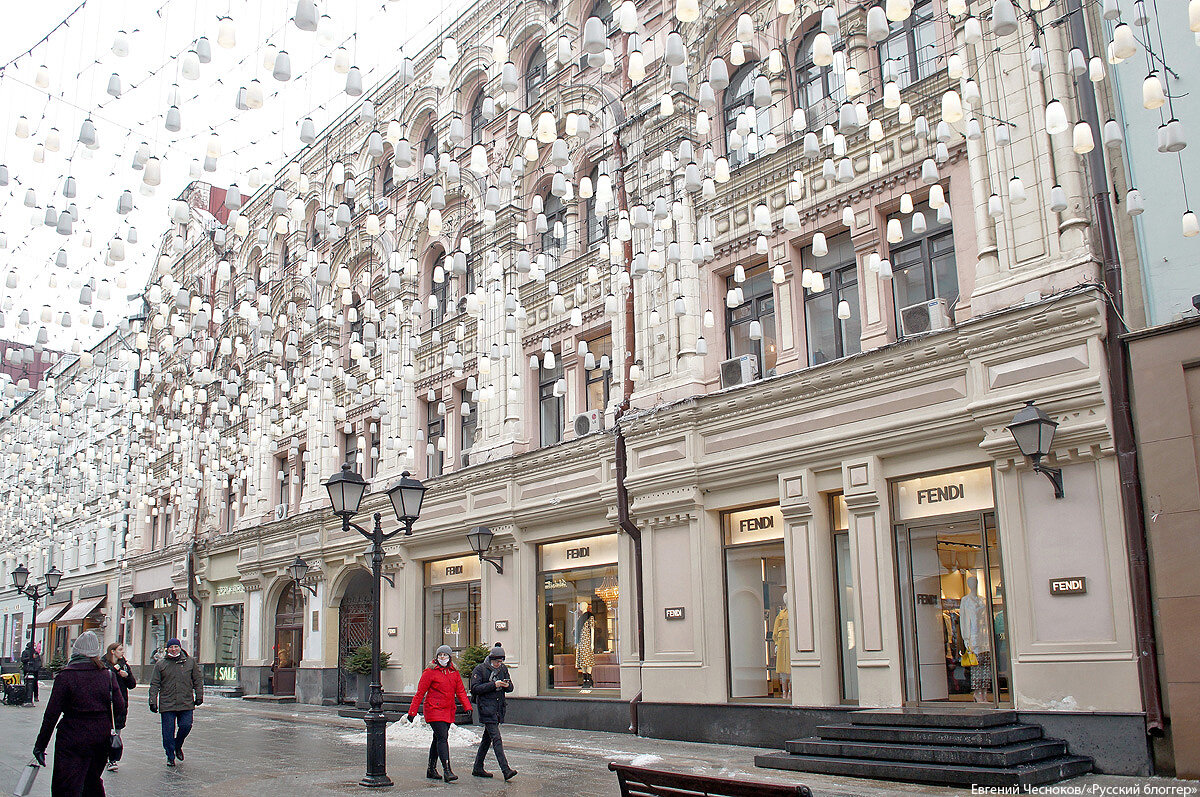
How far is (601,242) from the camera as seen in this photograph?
64.7 ft

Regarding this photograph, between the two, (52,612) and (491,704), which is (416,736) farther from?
(52,612)

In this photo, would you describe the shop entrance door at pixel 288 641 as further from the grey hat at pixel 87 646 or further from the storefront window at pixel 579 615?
the grey hat at pixel 87 646

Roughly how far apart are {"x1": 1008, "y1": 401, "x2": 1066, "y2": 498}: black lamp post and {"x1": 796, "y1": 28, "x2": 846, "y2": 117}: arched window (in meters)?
6.61

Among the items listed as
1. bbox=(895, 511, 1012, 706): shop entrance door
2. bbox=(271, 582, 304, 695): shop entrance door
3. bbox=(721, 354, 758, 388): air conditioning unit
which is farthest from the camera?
bbox=(271, 582, 304, 695): shop entrance door

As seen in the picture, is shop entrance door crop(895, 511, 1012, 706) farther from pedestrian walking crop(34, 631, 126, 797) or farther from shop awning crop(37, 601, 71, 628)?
shop awning crop(37, 601, 71, 628)

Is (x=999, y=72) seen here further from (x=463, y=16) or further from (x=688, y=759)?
(x=463, y=16)

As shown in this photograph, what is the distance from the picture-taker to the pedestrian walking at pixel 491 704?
1231 cm

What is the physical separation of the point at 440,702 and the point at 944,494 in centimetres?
737

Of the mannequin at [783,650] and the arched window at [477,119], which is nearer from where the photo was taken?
the mannequin at [783,650]

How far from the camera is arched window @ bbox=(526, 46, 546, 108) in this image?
22453 mm

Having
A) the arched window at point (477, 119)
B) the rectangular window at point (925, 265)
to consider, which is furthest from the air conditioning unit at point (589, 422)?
the arched window at point (477, 119)

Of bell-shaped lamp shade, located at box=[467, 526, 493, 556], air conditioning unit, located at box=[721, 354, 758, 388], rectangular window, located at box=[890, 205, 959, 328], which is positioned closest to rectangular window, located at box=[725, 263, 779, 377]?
air conditioning unit, located at box=[721, 354, 758, 388]

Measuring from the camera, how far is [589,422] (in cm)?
1959

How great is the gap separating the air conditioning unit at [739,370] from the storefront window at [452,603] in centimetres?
804
